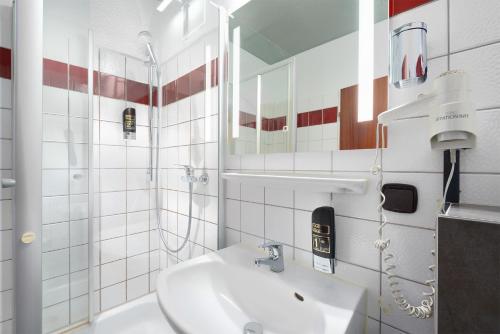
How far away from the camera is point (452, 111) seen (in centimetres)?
46

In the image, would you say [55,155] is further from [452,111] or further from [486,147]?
[486,147]

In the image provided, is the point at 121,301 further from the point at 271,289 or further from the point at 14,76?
the point at 14,76

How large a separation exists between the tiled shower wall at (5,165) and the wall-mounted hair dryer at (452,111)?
1.46 metres

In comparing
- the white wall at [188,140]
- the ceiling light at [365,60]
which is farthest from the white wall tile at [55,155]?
the ceiling light at [365,60]

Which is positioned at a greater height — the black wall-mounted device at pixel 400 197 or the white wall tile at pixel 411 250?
the black wall-mounted device at pixel 400 197

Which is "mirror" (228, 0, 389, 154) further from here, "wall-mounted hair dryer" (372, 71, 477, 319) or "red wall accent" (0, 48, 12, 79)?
"red wall accent" (0, 48, 12, 79)

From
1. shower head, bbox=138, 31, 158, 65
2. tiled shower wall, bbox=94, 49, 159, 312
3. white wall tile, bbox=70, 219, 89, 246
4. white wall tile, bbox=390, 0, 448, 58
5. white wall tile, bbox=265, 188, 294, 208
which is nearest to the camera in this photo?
white wall tile, bbox=390, 0, 448, 58

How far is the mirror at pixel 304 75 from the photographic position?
2.34ft

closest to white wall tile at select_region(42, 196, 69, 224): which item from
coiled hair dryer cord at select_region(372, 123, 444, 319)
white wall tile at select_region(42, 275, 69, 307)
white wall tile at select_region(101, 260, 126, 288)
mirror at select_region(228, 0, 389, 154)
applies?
white wall tile at select_region(42, 275, 69, 307)

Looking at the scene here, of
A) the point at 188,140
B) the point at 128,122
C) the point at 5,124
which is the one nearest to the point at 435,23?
the point at 188,140

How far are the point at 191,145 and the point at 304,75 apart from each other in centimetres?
80

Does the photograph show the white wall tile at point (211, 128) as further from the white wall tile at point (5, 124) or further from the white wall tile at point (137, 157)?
the white wall tile at point (5, 124)

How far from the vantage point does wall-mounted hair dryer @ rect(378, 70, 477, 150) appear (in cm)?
45

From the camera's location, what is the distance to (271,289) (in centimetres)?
77
